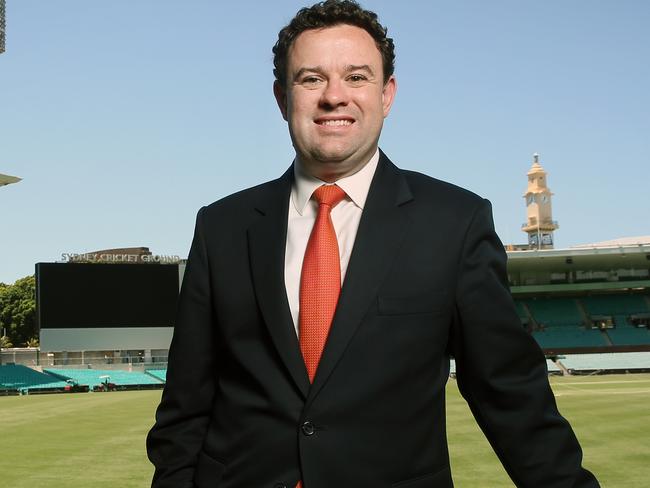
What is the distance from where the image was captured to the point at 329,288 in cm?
234

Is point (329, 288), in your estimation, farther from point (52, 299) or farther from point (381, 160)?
point (52, 299)

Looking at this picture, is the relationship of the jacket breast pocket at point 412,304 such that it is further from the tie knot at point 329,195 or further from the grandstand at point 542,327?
the grandstand at point 542,327

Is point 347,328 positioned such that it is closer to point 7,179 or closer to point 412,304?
point 412,304

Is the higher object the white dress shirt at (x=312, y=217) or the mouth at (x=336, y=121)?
the mouth at (x=336, y=121)

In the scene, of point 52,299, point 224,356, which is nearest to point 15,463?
point 224,356

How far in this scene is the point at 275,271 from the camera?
7.89 feet

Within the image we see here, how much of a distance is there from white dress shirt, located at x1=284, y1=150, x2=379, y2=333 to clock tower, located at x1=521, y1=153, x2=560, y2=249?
80.9 metres

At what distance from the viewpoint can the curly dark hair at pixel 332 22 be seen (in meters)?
2.44

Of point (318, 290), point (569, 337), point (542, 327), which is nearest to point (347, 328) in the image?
point (318, 290)

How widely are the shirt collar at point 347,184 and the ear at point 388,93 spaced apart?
14 centimetres

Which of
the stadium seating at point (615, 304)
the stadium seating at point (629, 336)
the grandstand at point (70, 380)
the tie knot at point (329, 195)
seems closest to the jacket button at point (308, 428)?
the tie knot at point (329, 195)

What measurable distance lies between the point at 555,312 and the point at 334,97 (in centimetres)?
6223

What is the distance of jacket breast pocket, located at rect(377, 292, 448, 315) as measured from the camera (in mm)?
2311

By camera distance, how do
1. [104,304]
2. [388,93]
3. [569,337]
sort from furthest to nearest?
[569,337] → [104,304] → [388,93]
